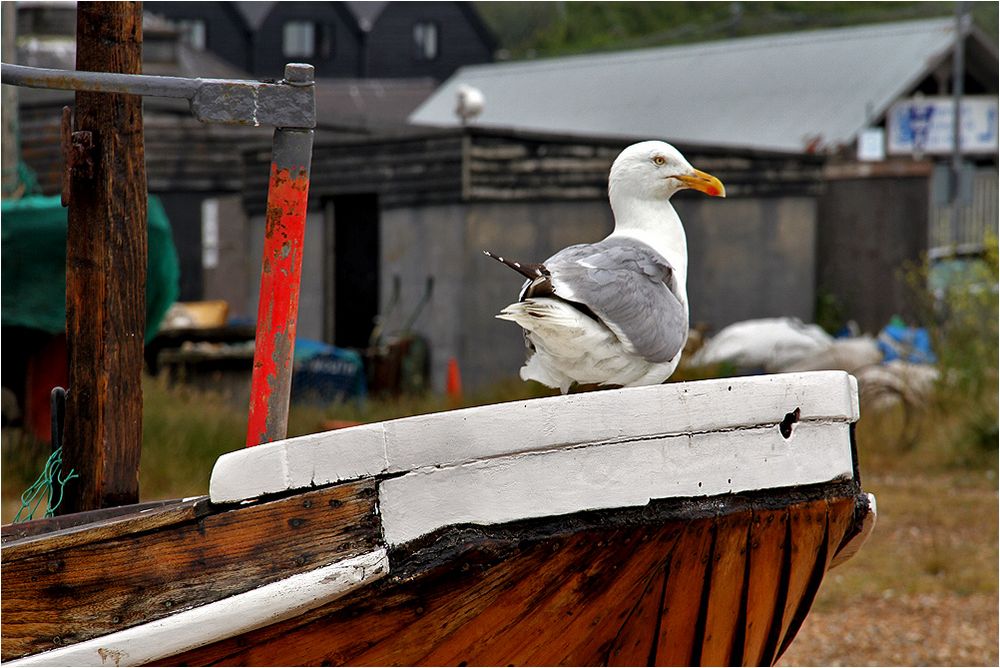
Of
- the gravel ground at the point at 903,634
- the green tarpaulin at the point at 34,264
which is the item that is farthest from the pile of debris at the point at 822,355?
the green tarpaulin at the point at 34,264

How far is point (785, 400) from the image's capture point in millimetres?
2834

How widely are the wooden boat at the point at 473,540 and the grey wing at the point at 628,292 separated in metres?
0.28

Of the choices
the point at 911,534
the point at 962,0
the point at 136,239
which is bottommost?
the point at 911,534

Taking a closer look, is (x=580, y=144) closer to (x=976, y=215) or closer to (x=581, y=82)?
(x=976, y=215)

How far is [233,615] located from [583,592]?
0.77 metres

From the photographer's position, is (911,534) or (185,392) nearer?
(911,534)

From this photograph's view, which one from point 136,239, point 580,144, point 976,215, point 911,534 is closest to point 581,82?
point 976,215

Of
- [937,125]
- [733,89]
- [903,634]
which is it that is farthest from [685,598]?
[733,89]

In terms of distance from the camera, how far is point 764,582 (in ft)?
10.1

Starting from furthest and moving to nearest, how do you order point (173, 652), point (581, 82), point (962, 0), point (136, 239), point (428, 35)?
point (428, 35), point (581, 82), point (962, 0), point (136, 239), point (173, 652)

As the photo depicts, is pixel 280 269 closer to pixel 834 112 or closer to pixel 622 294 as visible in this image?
pixel 622 294

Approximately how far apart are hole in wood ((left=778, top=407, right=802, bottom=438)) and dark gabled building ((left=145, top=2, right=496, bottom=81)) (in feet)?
135

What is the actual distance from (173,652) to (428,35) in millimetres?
45712

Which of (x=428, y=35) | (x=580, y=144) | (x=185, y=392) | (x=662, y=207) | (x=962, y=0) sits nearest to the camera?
(x=662, y=207)
